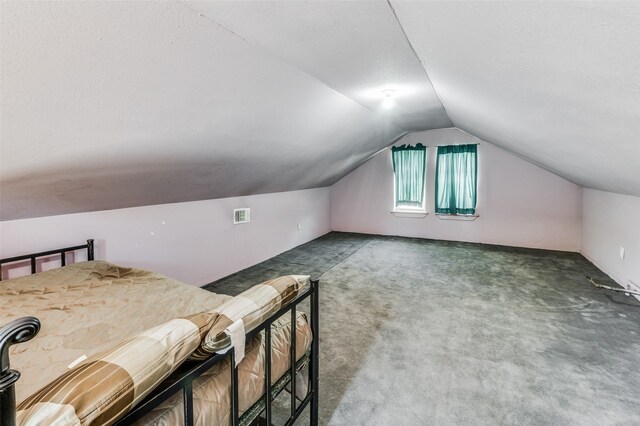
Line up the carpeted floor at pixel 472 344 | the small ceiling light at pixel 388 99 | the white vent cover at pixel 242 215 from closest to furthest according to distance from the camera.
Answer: the carpeted floor at pixel 472 344, the small ceiling light at pixel 388 99, the white vent cover at pixel 242 215

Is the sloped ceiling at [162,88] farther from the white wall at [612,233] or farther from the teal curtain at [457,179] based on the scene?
Answer: the teal curtain at [457,179]

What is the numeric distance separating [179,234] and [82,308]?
169cm

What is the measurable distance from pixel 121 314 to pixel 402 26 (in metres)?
2.11

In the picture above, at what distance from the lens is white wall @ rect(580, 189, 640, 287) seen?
3262mm

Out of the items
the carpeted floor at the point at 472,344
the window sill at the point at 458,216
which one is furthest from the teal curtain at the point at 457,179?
the carpeted floor at the point at 472,344

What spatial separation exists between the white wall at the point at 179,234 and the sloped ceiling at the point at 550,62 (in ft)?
9.11

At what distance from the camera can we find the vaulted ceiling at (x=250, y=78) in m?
1.08

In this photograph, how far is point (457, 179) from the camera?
577cm

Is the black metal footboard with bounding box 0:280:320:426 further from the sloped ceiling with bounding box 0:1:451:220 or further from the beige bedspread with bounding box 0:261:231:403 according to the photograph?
the sloped ceiling with bounding box 0:1:451:220

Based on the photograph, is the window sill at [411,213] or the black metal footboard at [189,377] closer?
the black metal footboard at [189,377]

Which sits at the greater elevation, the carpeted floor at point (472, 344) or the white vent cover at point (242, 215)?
the white vent cover at point (242, 215)

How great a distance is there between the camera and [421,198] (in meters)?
6.17

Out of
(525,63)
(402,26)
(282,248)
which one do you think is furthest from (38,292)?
(282,248)

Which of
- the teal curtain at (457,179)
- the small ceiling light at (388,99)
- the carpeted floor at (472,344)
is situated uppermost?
the small ceiling light at (388,99)
